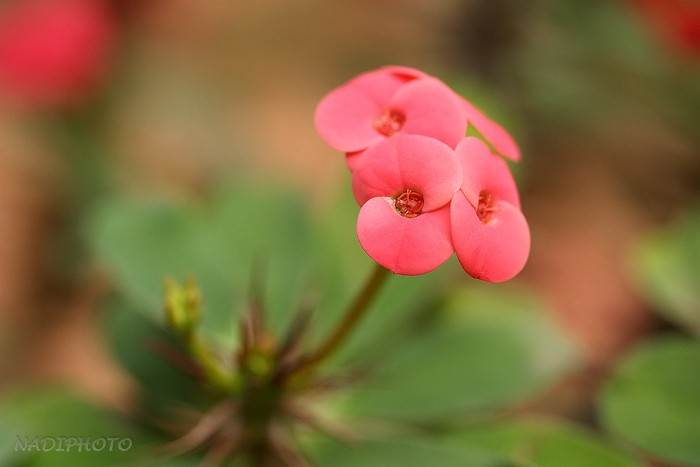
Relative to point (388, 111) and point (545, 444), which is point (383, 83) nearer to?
point (388, 111)

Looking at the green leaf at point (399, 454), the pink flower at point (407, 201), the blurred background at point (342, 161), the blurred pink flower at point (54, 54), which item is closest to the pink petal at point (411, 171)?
the pink flower at point (407, 201)

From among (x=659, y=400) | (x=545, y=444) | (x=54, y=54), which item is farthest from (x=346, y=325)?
(x=54, y=54)

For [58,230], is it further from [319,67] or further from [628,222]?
[628,222]

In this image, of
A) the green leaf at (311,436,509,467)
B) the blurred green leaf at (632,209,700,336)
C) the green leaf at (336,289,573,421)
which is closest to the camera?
the green leaf at (311,436,509,467)

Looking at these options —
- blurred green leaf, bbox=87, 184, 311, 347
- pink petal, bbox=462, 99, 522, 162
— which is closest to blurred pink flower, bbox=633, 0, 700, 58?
blurred green leaf, bbox=87, 184, 311, 347

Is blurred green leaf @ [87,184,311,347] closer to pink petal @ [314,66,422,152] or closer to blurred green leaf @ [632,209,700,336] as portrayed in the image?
pink petal @ [314,66,422,152]

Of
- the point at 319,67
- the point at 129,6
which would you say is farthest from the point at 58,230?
the point at 319,67
